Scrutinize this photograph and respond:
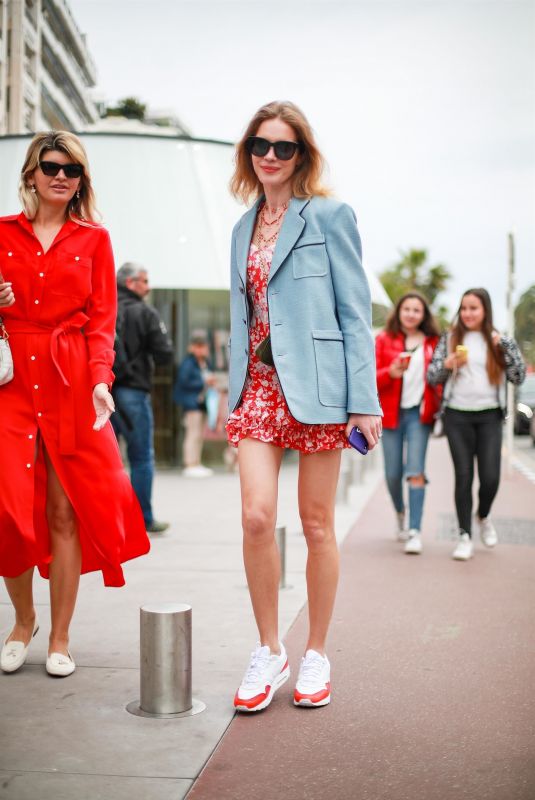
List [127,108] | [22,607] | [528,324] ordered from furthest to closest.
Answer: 1. [528,324]
2. [127,108]
3. [22,607]

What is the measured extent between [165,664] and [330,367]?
1.21m

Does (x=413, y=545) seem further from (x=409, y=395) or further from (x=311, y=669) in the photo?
(x=311, y=669)

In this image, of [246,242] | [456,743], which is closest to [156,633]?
[456,743]

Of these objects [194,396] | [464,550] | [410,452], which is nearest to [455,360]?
[410,452]

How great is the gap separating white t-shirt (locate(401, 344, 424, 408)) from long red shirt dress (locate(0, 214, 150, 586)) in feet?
12.8

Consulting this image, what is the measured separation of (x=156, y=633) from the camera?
11.5 ft

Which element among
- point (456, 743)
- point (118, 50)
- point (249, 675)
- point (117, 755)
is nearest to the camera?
point (117, 755)

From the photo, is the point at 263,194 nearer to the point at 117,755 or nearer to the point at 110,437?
the point at 110,437

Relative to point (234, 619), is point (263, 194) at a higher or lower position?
higher

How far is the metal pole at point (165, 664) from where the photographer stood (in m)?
3.50

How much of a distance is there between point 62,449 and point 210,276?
30.8 feet

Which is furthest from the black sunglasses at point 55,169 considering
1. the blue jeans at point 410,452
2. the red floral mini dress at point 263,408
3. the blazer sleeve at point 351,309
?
the blue jeans at point 410,452

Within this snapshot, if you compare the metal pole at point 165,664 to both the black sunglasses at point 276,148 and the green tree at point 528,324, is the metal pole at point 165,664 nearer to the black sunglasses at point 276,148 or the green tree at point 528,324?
the black sunglasses at point 276,148

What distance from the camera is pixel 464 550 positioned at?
23.2 ft
